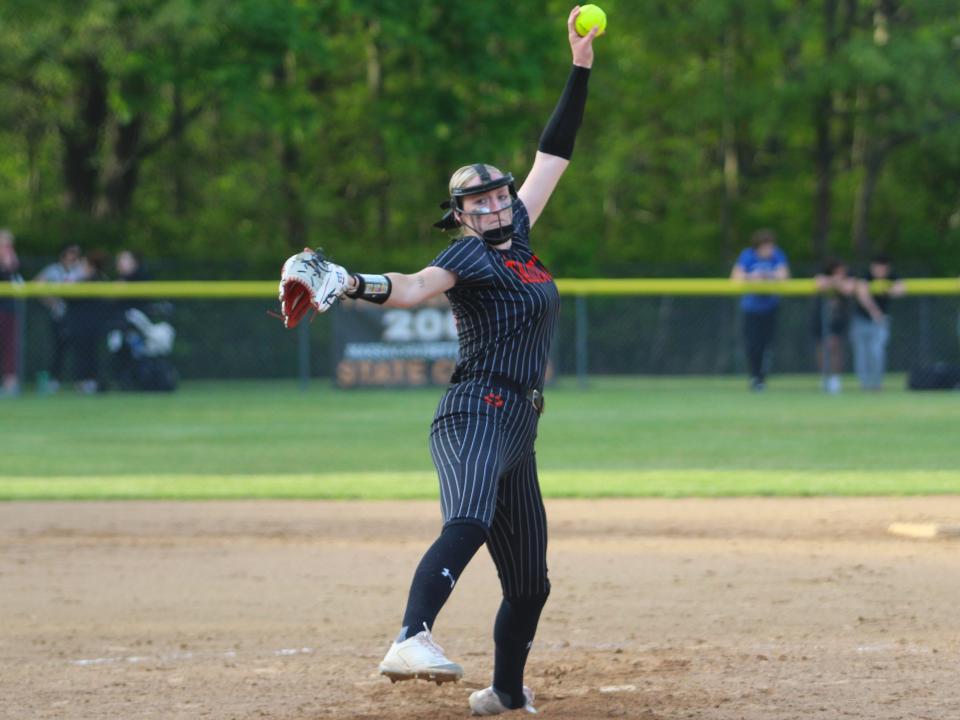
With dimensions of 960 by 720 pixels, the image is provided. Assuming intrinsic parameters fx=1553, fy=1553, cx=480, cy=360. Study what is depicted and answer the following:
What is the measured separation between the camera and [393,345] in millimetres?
20375

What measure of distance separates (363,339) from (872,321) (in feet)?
21.6

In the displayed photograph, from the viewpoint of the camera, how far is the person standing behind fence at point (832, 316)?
2017 centimetres

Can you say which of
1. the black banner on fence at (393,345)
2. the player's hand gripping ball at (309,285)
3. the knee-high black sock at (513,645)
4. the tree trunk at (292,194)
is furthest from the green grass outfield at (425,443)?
the tree trunk at (292,194)

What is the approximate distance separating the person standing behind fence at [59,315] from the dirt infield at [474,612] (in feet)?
31.5

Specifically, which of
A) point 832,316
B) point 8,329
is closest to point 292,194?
point 8,329

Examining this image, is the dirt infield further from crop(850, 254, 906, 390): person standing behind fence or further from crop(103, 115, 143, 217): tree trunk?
crop(103, 115, 143, 217): tree trunk

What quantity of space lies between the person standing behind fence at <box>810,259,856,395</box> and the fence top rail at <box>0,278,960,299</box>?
30cm

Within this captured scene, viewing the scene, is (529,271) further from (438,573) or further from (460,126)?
(460,126)

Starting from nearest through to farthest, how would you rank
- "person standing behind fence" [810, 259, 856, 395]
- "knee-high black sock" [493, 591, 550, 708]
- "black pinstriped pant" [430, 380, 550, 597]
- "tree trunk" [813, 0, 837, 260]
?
1. "black pinstriped pant" [430, 380, 550, 597]
2. "knee-high black sock" [493, 591, 550, 708]
3. "person standing behind fence" [810, 259, 856, 395]
4. "tree trunk" [813, 0, 837, 260]

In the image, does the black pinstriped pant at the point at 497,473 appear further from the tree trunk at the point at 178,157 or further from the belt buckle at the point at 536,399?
the tree trunk at the point at 178,157

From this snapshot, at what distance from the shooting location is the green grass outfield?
11.4m

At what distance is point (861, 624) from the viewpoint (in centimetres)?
659

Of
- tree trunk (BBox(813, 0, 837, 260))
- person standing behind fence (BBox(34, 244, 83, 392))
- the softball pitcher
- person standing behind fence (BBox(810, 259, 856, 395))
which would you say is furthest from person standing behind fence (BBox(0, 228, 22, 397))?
the softball pitcher

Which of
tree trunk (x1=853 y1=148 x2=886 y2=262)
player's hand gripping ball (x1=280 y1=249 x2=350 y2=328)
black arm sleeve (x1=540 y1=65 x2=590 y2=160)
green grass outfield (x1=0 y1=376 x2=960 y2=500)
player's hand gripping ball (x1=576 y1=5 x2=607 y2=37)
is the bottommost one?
green grass outfield (x1=0 y1=376 x2=960 y2=500)
